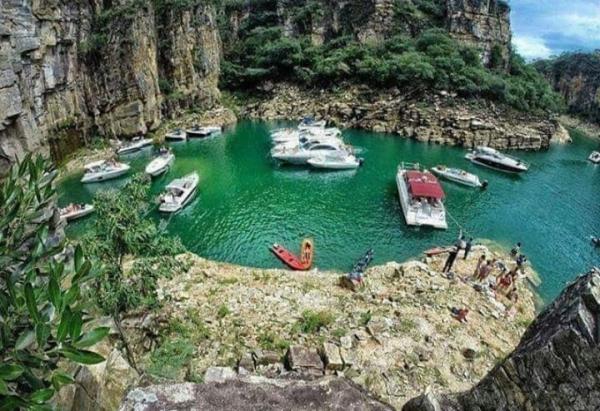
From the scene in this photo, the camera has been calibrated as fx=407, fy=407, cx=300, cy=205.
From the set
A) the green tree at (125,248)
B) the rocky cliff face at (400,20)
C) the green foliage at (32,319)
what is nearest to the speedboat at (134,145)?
the green tree at (125,248)

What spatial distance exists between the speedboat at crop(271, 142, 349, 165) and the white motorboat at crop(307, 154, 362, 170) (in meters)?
0.32

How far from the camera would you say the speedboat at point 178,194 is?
79.5 feet

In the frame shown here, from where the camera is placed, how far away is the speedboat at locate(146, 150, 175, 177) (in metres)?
29.9

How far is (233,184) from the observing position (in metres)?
29.5

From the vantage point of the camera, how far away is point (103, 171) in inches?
1147

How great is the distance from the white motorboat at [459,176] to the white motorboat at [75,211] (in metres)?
24.5

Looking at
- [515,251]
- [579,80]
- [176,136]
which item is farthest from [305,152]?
[579,80]

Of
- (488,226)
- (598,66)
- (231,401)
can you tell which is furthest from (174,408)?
(598,66)

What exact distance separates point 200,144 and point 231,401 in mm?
35094

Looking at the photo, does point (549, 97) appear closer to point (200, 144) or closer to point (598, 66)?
point (598, 66)

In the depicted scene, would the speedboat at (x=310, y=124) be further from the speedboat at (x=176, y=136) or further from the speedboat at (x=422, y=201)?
the speedboat at (x=422, y=201)

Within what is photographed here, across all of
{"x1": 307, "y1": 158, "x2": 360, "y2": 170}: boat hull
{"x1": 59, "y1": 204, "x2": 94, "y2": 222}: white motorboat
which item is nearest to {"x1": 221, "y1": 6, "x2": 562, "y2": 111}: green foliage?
{"x1": 307, "y1": 158, "x2": 360, "y2": 170}: boat hull

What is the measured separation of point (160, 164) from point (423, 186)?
19.2 metres

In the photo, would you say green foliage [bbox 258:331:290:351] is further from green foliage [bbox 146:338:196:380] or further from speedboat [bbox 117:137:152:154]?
speedboat [bbox 117:137:152:154]
